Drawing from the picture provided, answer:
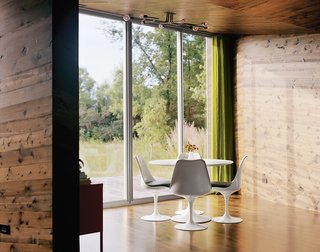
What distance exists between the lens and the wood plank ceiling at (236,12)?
4.92 meters

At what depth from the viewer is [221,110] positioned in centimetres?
822

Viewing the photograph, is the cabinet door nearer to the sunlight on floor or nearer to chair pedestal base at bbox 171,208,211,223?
the sunlight on floor

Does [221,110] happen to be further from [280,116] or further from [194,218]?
[194,218]

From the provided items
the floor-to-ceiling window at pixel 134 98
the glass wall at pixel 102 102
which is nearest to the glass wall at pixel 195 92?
the floor-to-ceiling window at pixel 134 98

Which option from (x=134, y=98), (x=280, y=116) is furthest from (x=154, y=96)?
(x=280, y=116)

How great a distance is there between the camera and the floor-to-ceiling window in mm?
6996

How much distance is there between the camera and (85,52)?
6949 millimetres

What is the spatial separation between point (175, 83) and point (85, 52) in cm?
179

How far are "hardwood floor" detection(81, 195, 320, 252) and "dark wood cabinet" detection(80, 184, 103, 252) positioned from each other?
0.42 meters

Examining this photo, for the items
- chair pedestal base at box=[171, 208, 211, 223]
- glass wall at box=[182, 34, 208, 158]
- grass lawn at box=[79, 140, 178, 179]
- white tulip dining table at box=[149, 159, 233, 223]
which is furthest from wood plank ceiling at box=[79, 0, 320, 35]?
chair pedestal base at box=[171, 208, 211, 223]

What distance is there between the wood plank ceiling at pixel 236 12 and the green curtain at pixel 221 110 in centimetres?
42

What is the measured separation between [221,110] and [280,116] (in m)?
1.18

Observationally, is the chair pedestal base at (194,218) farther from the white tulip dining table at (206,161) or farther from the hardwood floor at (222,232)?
the hardwood floor at (222,232)

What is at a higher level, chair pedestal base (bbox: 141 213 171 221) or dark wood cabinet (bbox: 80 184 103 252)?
dark wood cabinet (bbox: 80 184 103 252)
